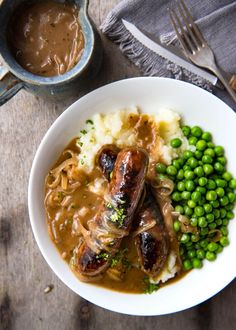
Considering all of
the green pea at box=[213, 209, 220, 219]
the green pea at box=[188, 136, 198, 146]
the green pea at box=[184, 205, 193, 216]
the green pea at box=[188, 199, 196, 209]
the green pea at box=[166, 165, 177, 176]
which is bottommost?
the green pea at box=[213, 209, 220, 219]

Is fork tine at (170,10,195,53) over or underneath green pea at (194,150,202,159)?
over

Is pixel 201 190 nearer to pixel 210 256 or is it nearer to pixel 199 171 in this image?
pixel 199 171

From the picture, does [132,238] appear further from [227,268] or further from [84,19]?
[84,19]

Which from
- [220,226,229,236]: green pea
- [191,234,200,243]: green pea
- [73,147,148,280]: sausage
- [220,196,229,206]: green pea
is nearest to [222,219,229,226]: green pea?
[220,226,229,236]: green pea

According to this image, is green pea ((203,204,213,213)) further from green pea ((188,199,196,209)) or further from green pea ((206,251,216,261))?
green pea ((206,251,216,261))

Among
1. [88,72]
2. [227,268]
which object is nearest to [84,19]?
[88,72]

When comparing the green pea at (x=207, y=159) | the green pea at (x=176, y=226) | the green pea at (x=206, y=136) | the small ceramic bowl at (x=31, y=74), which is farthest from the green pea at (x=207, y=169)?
the small ceramic bowl at (x=31, y=74)

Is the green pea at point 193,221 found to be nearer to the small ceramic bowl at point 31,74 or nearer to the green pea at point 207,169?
the green pea at point 207,169
